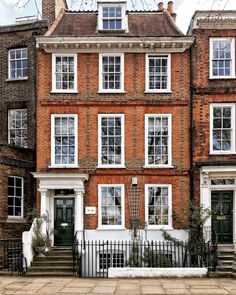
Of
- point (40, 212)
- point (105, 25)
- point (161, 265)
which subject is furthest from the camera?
point (105, 25)

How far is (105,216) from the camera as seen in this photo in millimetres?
19781

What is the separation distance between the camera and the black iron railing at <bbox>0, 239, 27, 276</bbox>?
1731 centimetres

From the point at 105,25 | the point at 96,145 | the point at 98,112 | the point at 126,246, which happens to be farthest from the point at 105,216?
the point at 105,25

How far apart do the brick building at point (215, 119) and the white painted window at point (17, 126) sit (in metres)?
8.43

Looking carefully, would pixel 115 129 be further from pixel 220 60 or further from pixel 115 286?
pixel 115 286

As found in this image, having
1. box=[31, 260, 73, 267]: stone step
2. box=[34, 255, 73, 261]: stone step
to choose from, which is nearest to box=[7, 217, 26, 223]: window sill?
box=[34, 255, 73, 261]: stone step

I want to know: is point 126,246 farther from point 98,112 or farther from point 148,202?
point 98,112

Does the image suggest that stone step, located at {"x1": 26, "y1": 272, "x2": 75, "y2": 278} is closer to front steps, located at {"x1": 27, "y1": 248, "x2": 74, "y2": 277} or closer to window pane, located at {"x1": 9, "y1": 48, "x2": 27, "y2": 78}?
front steps, located at {"x1": 27, "y1": 248, "x2": 74, "y2": 277}

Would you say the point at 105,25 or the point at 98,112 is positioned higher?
the point at 105,25

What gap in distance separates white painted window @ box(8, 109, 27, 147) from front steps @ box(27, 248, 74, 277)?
6.36 metres

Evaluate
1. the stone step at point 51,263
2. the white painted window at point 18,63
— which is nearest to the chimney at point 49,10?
the white painted window at point 18,63

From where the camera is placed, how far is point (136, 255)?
58.8 feet

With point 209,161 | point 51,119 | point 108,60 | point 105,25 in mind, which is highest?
point 105,25

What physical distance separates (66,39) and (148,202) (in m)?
7.70
